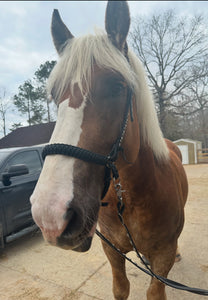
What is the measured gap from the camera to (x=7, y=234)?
129 inches

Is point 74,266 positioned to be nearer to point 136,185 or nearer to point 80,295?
point 80,295

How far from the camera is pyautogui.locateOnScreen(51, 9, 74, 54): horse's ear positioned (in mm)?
1345

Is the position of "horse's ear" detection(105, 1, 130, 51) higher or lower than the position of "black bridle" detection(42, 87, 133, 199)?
higher

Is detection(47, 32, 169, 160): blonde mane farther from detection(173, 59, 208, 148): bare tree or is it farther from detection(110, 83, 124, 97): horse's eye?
detection(173, 59, 208, 148): bare tree

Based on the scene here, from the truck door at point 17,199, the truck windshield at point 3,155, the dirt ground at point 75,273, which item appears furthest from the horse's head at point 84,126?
the truck windshield at point 3,155

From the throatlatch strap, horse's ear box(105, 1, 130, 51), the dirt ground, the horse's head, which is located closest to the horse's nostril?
the horse's head

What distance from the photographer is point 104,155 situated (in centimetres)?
102

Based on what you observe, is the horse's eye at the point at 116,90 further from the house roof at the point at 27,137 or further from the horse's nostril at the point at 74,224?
the house roof at the point at 27,137

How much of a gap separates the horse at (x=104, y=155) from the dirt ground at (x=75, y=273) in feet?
3.01

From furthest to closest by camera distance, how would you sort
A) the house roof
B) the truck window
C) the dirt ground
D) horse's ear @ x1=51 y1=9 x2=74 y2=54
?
the house roof, the truck window, the dirt ground, horse's ear @ x1=51 y1=9 x2=74 y2=54

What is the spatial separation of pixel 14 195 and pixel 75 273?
5.49 ft

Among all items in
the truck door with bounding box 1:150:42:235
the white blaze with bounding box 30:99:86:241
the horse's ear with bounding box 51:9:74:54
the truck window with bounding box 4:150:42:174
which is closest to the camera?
the white blaze with bounding box 30:99:86:241

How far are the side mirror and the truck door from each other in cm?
12

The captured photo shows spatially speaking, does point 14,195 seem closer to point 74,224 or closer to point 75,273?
point 75,273
